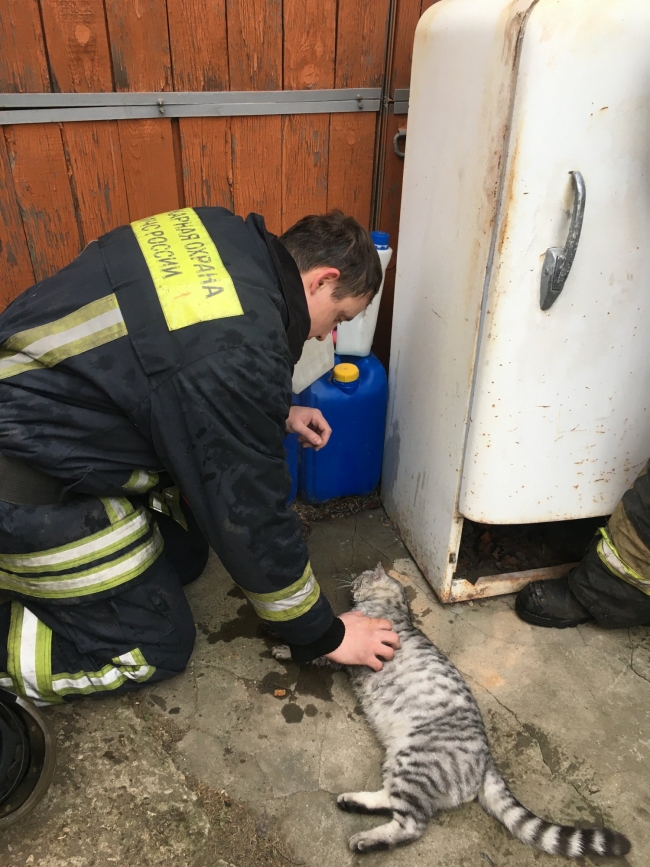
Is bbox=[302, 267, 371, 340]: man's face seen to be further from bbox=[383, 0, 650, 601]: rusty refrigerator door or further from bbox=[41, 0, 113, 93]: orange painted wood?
bbox=[41, 0, 113, 93]: orange painted wood

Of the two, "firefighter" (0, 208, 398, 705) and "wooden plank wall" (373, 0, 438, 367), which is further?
"wooden plank wall" (373, 0, 438, 367)

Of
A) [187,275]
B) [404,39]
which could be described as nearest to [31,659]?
[187,275]

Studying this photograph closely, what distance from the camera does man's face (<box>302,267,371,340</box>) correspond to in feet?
6.25

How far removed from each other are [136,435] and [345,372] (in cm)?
116

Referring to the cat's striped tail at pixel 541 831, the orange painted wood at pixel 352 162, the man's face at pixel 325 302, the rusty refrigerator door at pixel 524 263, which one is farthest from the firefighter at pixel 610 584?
the orange painted wood at pixel 352 162

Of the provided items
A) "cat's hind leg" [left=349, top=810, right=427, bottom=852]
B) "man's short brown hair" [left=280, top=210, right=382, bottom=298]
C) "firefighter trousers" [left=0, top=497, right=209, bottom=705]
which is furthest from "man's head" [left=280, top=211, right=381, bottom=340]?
"cat's hind leg" [left=349, top=810, right=427, bottom=852]

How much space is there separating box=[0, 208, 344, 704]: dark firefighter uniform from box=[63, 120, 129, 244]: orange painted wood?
26.4 inches

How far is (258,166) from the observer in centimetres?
262

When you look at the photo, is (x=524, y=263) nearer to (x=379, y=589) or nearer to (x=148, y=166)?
(x=379, y=589)

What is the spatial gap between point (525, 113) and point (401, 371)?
1.16 metres

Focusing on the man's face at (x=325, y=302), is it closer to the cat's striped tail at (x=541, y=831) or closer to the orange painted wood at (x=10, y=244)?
the orange painted wood at (x=10, y=244)

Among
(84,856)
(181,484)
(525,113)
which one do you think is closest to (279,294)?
(181,484)

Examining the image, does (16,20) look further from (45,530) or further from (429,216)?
Answer: (45,530)

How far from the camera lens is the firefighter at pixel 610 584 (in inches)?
85.7
